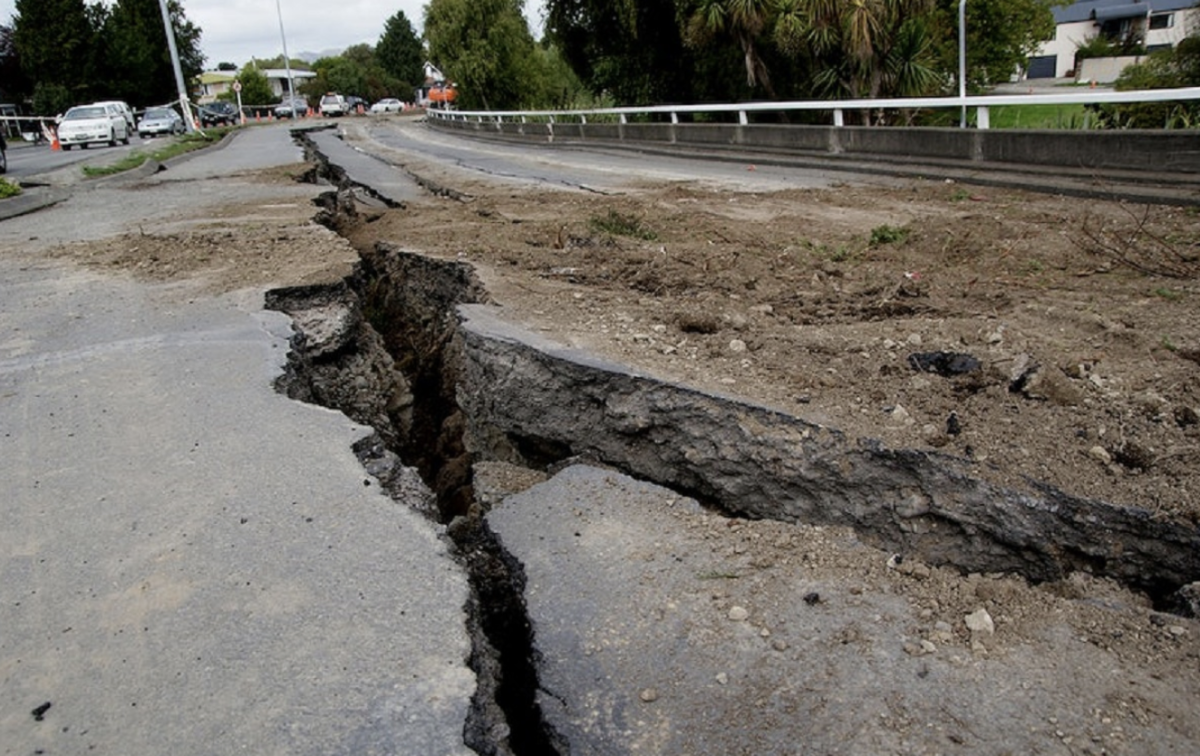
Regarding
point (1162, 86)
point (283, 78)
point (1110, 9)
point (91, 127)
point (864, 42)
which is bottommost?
point (1162, 86)

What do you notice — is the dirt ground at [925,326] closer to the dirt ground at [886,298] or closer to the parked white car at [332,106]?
the dirt ground at [886,298]

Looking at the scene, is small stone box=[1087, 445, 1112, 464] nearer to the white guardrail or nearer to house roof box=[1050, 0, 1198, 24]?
the white guardrail

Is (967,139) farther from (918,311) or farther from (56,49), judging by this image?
(56,49)

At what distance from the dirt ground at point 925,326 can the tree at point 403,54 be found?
94885 mm

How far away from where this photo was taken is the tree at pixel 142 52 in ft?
177

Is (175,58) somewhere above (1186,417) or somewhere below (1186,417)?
above

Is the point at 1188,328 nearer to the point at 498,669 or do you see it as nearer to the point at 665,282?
the point at 665,282

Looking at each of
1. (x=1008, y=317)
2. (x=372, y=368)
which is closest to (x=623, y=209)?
(x=372, y=368)

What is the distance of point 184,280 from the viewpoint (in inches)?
266

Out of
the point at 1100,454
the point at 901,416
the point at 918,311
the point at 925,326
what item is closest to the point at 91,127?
the point at 918,311

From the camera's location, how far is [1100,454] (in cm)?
305

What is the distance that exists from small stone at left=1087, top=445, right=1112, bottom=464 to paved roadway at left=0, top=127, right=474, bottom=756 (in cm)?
220

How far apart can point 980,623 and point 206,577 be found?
7.49 ft

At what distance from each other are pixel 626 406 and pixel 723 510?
0.68m
